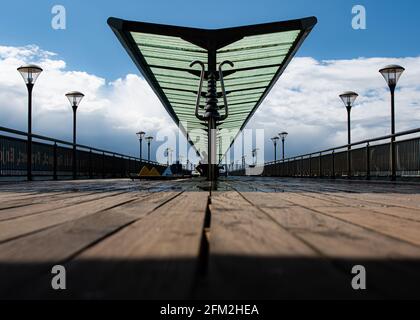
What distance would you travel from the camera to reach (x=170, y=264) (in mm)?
903

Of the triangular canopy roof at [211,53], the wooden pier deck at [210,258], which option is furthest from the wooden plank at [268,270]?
the triangular canopy roof at [211,53]

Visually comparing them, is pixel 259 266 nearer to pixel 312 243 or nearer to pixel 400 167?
pixel 312 243

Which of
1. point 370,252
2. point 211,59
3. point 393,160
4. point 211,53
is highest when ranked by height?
point 211,53

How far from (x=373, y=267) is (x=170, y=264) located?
46 cm

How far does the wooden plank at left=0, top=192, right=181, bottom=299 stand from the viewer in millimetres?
827

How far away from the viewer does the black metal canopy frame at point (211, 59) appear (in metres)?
7.58

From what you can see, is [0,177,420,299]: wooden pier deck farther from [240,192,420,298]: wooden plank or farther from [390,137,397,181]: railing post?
[390,137,397,181]: railing post

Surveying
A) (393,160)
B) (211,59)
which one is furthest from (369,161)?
(211,59)

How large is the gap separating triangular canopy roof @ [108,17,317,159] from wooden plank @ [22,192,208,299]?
7617mm

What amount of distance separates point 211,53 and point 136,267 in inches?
327

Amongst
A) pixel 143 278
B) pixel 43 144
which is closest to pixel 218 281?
pixel 143 278

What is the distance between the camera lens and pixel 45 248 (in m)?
1.16

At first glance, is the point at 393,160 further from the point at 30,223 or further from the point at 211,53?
the point at 30,223

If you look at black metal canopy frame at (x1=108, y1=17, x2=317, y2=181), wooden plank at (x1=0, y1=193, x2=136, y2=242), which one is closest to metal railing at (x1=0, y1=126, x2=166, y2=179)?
black metal canopy frame at (x1=108, y1=17, x2=317, y2=181)
